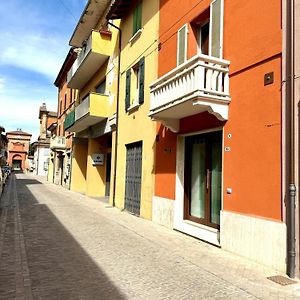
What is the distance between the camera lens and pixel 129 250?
283 inches

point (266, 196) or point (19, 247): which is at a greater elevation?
point (266, 196)

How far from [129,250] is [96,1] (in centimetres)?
1428

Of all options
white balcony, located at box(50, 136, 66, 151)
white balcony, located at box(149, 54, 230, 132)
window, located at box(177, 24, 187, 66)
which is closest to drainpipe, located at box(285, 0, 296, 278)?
white balcony, located at box(149, 54, 230, 132)

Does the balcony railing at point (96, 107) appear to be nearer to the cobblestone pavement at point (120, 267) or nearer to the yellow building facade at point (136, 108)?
the yellow building facade at point (136, 108)

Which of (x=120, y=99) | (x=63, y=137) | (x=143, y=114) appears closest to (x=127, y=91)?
(x=120, y=99)

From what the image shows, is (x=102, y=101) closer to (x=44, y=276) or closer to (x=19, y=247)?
(x=19, y=247)

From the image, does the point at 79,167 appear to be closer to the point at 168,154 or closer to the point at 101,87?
the point at 101,87

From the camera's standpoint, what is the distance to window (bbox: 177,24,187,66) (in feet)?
31.0

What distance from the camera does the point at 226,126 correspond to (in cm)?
752

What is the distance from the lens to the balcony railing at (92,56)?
16875mm

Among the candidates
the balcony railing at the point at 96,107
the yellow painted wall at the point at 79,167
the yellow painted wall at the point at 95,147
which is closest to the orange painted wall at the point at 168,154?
the yellow painted wall at the point at 95,147

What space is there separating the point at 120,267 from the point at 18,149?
95.8 metres

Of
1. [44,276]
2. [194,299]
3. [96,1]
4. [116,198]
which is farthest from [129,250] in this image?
[96,1]

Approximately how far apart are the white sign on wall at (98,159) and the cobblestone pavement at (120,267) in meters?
10.2
